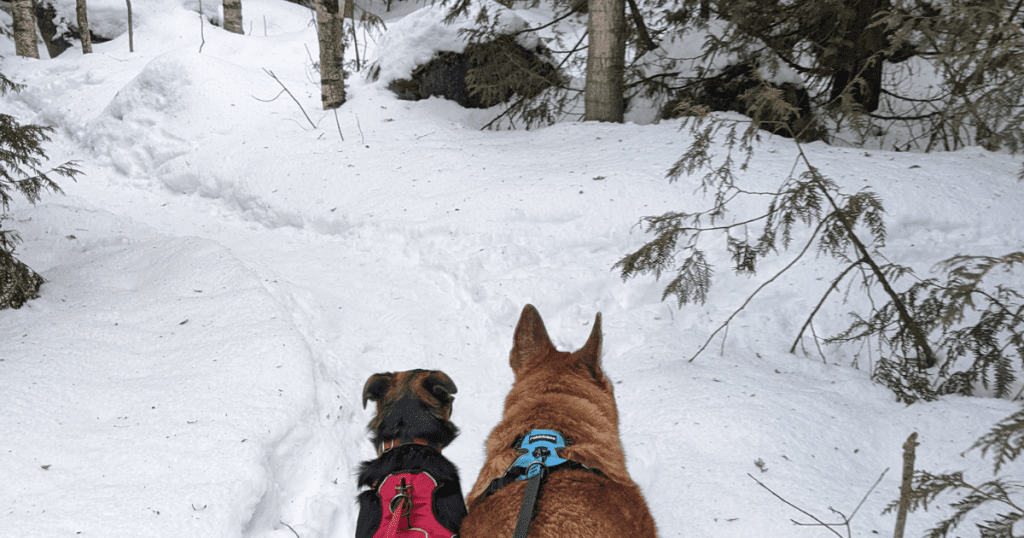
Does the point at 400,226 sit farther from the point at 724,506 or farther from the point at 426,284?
the point at 724,506

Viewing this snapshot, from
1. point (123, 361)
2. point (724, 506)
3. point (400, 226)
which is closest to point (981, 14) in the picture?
point (724, 506)

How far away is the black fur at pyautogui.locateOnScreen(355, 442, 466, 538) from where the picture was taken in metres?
2.03

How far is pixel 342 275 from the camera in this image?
5668 mm

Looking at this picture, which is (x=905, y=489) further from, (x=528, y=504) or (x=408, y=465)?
(x=408, y=465)

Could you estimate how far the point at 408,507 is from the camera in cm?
189

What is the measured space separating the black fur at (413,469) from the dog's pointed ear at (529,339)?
52 centimetres

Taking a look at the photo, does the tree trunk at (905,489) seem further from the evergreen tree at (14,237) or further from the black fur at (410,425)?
the evergreen tree at (14,237)

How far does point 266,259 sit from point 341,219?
3.42 feet

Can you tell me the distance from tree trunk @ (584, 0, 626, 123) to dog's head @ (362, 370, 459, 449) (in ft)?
20.7

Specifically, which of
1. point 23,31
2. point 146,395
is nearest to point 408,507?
point 146,395

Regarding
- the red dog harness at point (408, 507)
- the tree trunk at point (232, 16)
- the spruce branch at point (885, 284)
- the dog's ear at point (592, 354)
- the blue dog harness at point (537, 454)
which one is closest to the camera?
the blue dog harness at point (537, 454)

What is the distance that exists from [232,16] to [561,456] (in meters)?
17.3

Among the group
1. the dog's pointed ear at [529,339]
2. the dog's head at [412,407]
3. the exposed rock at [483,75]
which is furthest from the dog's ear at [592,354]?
the exposed rock at [483,75]

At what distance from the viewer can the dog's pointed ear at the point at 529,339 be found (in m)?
2.33
